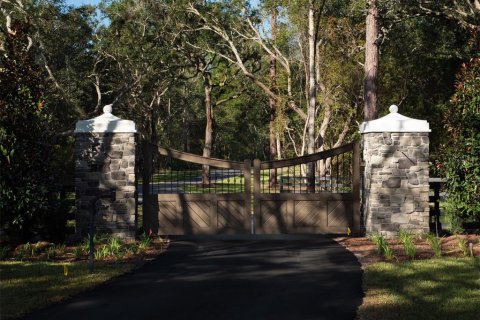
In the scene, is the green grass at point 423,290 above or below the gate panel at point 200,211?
below

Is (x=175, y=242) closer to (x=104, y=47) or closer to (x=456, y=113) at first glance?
(x=456, y=113)

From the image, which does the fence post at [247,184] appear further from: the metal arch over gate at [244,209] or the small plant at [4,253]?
the small plant at [4,253]

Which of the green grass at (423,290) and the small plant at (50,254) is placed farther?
the small plant at (50,254)

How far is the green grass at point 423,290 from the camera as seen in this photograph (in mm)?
6090

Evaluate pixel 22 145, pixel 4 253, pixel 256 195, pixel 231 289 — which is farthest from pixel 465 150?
pixel 4 253

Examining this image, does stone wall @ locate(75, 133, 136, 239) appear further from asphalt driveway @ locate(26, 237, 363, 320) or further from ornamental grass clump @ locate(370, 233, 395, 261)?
ornamental grass clump @ locate(370, 233, 395, 261)

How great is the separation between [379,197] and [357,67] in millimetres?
20255

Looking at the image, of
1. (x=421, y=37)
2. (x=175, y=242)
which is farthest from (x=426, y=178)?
(x=421, y=37)

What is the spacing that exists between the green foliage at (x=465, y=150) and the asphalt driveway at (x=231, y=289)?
110 inches

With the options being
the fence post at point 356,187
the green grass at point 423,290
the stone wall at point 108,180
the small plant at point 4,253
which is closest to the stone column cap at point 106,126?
the stone wall at point 108,180

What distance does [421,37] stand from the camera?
1096 inches

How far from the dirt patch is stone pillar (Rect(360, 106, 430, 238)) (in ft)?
1.66

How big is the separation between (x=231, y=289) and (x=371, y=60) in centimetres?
1133

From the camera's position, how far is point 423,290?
7.12 metres
